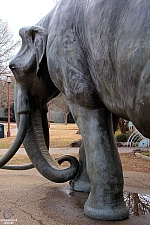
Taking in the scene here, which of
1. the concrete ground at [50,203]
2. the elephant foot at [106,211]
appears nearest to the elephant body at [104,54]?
the elephant foot at [106,211]

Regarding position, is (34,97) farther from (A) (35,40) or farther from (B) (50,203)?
(B) (50,203)

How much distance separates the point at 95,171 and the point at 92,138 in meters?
0.32

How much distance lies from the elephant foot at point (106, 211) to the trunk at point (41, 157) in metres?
0.65

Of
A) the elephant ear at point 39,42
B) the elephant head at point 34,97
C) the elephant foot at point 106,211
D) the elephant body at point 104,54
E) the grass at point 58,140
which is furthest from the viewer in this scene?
the grass at point 58,140

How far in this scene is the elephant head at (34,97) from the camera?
3480mm

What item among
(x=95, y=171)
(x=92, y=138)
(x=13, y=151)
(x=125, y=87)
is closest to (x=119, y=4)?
(x=125, y=87)

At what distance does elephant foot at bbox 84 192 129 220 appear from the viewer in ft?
9.16

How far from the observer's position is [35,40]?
3455 millimetres

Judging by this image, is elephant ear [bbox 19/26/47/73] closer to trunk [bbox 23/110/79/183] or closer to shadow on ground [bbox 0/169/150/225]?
trunk [bbox 23/110/79/183]

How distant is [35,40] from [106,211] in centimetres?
202

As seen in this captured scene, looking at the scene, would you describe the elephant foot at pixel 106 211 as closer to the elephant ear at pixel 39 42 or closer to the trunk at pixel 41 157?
the trunk at pixel 41 157

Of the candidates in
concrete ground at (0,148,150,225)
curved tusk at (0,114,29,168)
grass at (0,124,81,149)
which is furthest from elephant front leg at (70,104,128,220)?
grass at (0,124,81,149)

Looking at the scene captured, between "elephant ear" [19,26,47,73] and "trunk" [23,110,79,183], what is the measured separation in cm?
80

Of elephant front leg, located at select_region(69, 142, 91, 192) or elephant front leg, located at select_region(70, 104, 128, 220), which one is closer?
elephant front leg, located at select_region(70, 104, 128, 220)
